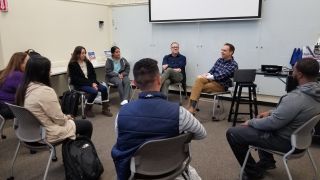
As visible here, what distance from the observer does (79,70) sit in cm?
424

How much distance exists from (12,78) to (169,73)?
8.31ft

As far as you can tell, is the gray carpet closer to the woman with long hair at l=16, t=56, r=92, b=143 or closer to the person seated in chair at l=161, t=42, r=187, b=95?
the woman with long hair at l=16, t=56, r=92, b=143

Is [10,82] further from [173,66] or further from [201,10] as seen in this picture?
Answer: [201,10]

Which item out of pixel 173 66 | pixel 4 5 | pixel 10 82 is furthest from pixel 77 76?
pixel 173 66

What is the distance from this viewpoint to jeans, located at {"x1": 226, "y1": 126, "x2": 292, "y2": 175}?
210 cm

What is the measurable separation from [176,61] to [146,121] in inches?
147

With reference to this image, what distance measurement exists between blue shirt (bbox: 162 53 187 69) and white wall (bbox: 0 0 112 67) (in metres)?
1.76

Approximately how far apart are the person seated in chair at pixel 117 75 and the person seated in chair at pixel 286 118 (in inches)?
109

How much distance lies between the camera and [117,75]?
4.84 meters

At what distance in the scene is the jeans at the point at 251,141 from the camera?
2096 mm

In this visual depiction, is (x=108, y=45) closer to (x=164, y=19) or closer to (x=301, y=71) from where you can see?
(x=164, y=19)

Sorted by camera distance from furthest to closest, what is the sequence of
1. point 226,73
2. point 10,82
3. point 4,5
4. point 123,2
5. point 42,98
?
point 123,2 → point 4,5 → point 226,73 → point 10,82 → point 42,98

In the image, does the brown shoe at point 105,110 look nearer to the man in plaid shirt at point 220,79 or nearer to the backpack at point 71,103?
the backpack at point 71,103

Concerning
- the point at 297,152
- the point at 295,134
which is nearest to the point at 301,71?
the point at 295,134
